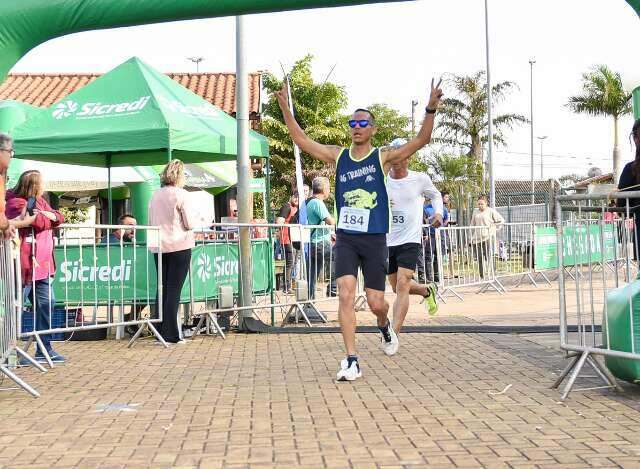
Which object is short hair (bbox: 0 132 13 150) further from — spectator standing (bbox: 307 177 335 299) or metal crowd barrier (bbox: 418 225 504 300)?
metal crowd barrier (bbox: 418 225 504 300)

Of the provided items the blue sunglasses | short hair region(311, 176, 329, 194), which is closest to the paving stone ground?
the blue sunglasses

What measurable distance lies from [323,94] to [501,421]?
40874mm

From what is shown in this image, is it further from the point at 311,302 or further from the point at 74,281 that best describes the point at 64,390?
the point at 311,302

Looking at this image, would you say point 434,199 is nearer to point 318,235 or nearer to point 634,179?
point 634,179

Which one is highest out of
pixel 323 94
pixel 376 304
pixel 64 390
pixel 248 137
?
pixel 323 94

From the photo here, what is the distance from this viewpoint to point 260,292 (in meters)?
12.4

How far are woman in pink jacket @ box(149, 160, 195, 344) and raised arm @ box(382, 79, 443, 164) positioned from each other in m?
3.17

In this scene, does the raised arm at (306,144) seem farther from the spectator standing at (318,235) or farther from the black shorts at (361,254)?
the spectator standing at (318,235)

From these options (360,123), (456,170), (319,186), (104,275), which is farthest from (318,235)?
(456,170)

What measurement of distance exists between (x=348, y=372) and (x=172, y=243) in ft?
12.1

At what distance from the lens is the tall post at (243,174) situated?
39.3 feet

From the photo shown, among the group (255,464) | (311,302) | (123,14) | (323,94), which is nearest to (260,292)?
(311,302)

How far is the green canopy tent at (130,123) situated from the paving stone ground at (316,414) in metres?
3.53

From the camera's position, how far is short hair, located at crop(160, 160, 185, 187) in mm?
10781
